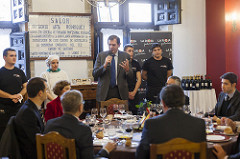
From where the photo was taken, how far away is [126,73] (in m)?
5.30

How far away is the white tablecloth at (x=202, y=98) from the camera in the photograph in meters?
7.21

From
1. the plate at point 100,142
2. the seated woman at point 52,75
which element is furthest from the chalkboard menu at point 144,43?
the plate at point 100,142

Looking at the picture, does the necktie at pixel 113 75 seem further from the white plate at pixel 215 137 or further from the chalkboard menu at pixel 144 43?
the white plate at pixel 215 137

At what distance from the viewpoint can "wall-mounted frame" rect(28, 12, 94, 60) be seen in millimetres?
6910

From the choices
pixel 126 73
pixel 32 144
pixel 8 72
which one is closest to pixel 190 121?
pixel 32 144

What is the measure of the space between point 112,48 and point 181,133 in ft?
10.2

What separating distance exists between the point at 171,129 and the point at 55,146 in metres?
0.85

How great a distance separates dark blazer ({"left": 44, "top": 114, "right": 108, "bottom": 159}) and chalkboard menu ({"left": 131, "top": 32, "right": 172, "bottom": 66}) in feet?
17.0

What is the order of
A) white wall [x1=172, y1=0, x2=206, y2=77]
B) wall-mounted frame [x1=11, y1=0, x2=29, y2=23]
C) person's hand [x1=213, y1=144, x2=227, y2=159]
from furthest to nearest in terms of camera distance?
white wall [x1=172, y1=0, x2=206, y2=77], wall-mounted frame [x1=11, y1=0, x2=29, y2=23], person's hand [x1=213, y1=144, x2=227, y2=159]

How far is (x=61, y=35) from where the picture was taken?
7.10 m

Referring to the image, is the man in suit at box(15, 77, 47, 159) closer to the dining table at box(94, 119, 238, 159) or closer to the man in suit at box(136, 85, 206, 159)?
the dining table at box(94, 119, 238, 159)

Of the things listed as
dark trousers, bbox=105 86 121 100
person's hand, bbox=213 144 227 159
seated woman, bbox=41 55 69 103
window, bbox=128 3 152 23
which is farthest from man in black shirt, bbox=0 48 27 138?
window, bbox=128 3 152 23

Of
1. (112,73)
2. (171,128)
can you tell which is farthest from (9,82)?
(171,128)

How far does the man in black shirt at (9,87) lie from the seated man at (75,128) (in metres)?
2.73
